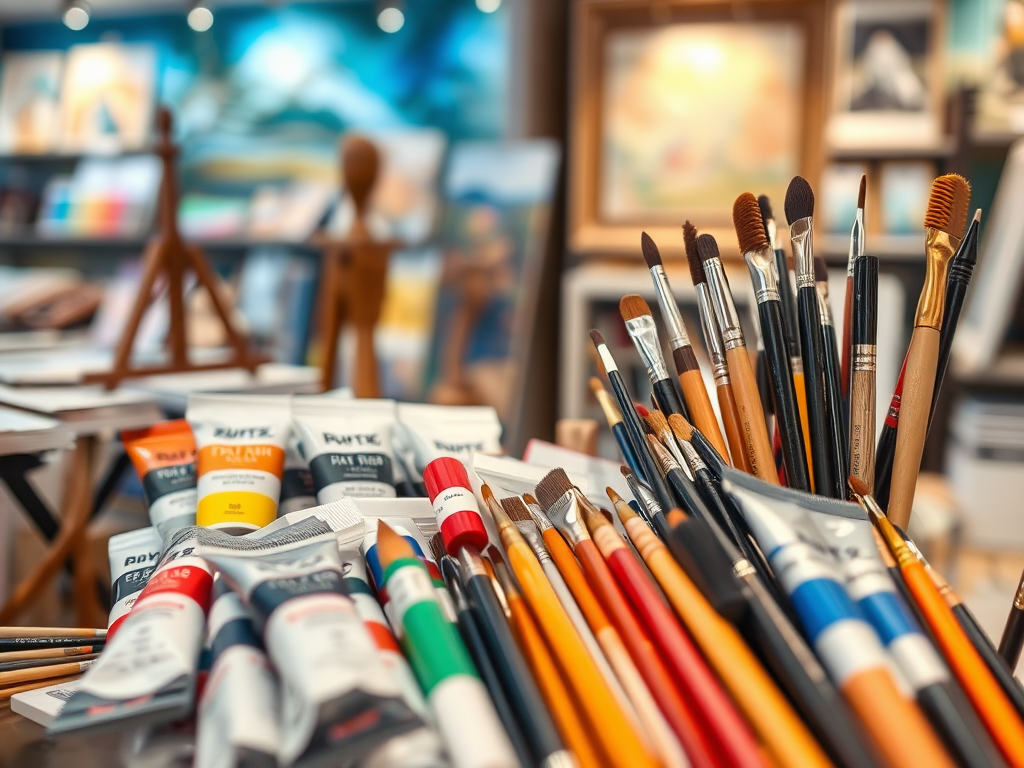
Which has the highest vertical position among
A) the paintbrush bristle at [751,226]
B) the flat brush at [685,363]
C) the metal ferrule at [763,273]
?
the paintbrush bristle at [751,226]

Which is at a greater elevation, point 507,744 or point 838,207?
→ point 838,207

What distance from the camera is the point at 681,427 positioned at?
19.6 inches

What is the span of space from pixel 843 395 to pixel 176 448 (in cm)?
47

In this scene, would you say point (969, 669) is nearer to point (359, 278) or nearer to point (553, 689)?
point (553, 689)

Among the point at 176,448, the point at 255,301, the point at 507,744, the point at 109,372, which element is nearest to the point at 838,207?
the point at 255,301

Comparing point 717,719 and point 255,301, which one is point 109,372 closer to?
point 717,719

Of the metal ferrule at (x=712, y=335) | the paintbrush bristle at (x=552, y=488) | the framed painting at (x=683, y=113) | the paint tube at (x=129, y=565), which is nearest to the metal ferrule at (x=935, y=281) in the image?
the metal ferrule at (x=712, y=335)

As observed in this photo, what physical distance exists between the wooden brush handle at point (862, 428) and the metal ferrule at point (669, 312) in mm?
105

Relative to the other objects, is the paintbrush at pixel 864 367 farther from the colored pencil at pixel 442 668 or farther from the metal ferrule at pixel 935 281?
the colored pencil at pixel 442 668

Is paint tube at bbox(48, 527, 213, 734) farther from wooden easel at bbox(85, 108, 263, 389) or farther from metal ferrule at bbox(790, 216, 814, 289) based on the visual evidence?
wooden easel at bbox(85, 108, 263, 389)

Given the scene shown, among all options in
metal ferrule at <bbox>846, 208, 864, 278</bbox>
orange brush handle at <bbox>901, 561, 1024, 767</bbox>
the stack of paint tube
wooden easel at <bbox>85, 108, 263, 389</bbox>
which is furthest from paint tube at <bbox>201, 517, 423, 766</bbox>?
wooden easel at <bbox>85, 108, 263, 389</bbox>

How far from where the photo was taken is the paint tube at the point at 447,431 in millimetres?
623

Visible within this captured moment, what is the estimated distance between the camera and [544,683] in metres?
0.38

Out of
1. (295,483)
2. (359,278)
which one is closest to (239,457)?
(295,483)
